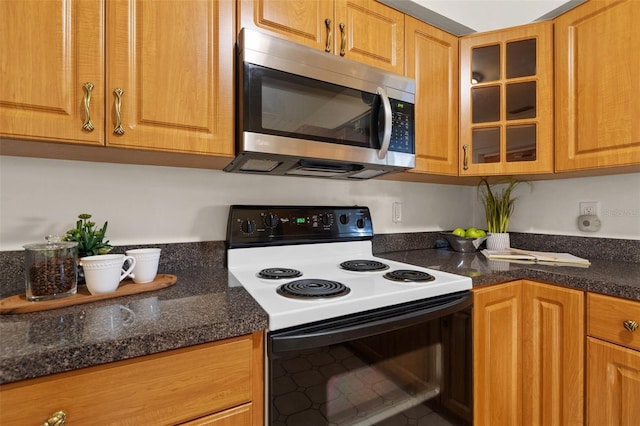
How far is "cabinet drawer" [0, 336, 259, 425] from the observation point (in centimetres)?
50

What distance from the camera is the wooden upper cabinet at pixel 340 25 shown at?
1.04 meters

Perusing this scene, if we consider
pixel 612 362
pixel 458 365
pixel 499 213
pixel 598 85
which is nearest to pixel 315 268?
pixel 458 365

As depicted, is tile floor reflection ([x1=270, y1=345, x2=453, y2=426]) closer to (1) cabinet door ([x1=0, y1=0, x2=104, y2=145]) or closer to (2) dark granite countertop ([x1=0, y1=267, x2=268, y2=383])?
(2) dark granite countertop ([x1=0, y1=267, x2=268, y2=383])

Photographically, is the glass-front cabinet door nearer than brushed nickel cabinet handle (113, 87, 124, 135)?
No

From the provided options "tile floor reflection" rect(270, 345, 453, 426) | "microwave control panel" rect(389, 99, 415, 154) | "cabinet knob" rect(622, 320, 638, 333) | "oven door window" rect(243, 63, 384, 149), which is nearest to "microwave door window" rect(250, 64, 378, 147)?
"oven door window" rect(243, 63, 384, 149)

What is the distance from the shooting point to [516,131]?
1.44 metres

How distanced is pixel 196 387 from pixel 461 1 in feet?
6.72

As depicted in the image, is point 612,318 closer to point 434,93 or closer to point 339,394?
point 339,394

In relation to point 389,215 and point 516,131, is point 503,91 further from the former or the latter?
point 389,215

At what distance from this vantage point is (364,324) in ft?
2.58

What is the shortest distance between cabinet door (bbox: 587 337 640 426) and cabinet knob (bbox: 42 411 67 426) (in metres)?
1.46

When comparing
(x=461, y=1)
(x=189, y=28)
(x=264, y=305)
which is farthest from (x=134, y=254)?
→ (x=461, y=1)

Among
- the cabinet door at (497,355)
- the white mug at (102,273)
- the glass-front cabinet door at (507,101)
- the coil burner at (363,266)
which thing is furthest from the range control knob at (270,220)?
the glass-front cabinet door at (507,101)

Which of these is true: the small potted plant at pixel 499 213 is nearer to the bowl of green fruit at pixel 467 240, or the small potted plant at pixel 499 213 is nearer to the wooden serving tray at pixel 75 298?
the bowl of green fruit at pixel 467 240
